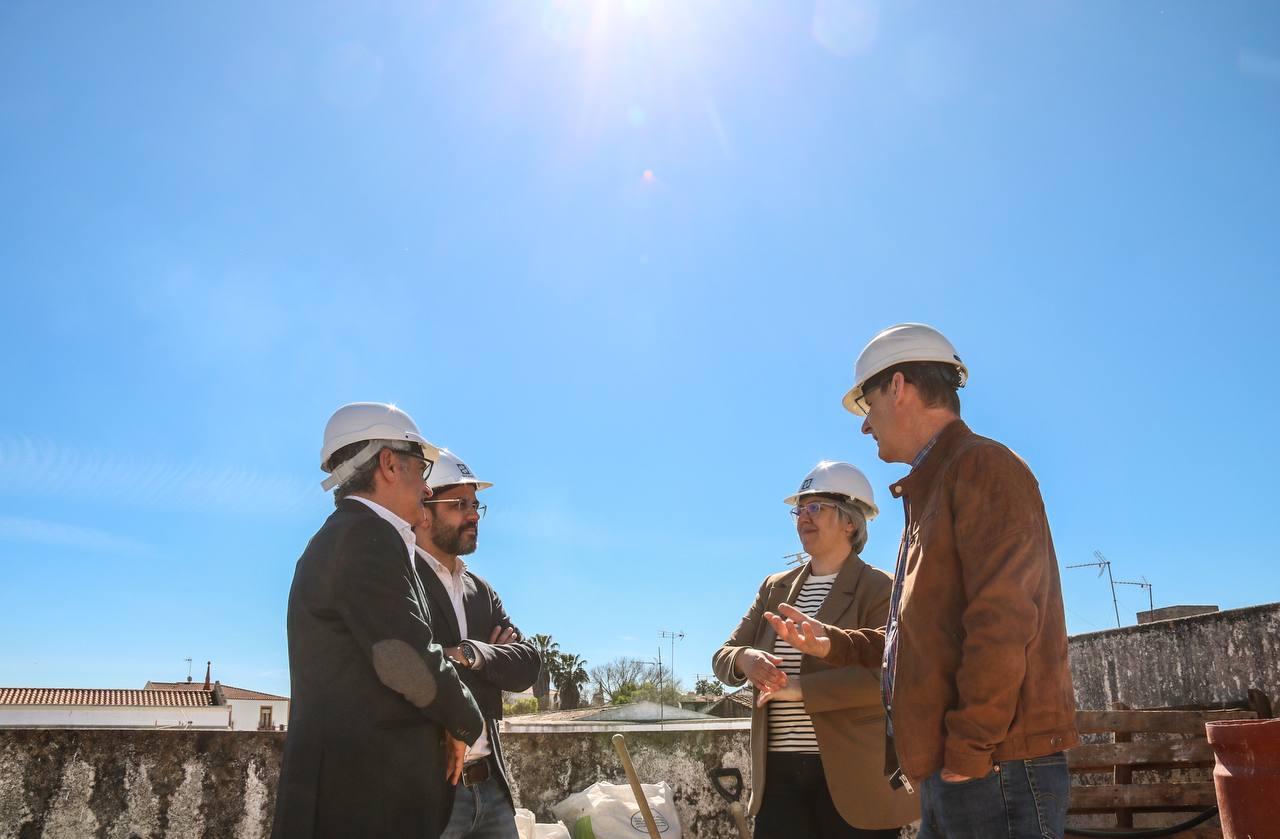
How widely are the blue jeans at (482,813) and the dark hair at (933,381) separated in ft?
5.98

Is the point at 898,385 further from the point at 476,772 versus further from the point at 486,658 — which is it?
the point at 476,772

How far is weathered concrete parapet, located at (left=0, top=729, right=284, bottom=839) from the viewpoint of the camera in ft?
12.5

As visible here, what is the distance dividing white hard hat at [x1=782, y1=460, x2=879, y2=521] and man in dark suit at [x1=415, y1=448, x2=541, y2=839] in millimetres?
1378

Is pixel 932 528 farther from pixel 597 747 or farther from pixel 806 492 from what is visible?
pixel 597 747

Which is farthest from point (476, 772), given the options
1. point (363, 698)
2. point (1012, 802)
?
point (1012, 802)

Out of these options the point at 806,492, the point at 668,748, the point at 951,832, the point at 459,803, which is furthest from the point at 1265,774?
the point at 668,748

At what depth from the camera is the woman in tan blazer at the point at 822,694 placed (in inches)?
128

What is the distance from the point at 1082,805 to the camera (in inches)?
181

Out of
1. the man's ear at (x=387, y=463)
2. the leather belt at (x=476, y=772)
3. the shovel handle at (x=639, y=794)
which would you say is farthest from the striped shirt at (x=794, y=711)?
the man's ear at (x=387, y=463)

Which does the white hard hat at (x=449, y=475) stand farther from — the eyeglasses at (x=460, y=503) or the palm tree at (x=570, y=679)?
the palm tree at (x=570, y=679)

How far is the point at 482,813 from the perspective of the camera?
9.89 ft

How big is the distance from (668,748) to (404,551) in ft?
9.62

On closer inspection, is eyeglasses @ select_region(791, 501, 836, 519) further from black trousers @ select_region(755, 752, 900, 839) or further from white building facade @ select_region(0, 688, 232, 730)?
white building facade @ select_region(0, 688, 232, 730)

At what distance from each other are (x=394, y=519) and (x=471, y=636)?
37.3 inches
